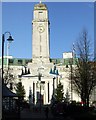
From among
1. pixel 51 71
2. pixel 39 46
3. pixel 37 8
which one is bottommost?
pixel 51 71

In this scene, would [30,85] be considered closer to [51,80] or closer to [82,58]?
[51,80]

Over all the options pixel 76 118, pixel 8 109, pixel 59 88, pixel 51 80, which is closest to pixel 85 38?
pixel 8 109

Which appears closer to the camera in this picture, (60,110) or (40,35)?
(60,110)

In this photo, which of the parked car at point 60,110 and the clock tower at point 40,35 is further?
the clock tower at point 40,35

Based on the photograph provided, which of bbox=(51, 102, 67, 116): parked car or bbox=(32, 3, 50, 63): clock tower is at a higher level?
bbox=(32, 3, 50, 63): clock tower

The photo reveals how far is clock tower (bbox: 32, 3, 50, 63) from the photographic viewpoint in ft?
423

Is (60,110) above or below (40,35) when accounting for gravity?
below

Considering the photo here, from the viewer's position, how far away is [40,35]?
424 feet

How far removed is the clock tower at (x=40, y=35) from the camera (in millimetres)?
129025

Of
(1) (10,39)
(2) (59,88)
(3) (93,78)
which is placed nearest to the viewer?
(1) (10,39)

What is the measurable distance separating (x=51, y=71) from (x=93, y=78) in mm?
93674

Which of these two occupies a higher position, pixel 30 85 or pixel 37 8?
pixel 37 8

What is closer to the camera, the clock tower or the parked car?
the parked car

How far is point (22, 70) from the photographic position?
132 metres
